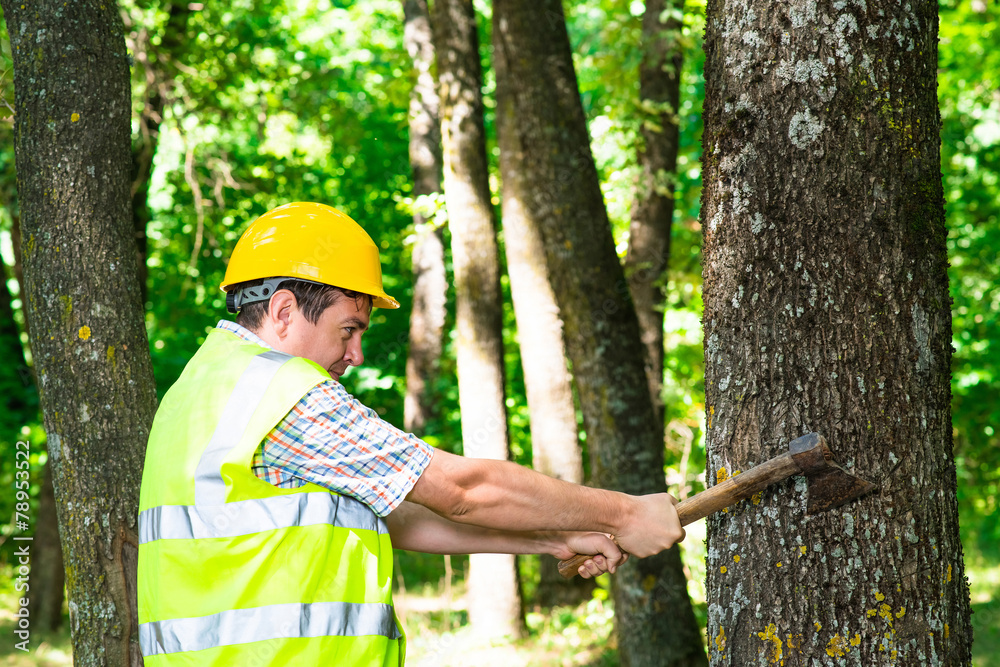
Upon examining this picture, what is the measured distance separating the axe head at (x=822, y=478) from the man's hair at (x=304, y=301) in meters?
1.32

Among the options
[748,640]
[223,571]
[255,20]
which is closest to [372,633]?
[223,571]

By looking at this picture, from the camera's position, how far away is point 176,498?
199 cm

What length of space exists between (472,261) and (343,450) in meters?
5.30

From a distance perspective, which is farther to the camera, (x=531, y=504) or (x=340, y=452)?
(x=531, y=504)

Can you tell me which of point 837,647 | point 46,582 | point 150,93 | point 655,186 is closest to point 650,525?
point 837,647

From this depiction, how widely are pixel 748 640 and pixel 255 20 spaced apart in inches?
490

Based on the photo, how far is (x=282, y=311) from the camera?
223cm

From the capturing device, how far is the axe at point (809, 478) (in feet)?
6.85

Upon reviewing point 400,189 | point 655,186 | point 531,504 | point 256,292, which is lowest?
point 531,504

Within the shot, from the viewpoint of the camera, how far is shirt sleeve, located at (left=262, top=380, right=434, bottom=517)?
1.95 meters

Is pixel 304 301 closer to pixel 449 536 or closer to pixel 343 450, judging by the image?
pixel 343 450

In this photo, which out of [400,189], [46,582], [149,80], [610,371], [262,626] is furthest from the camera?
[400,189]

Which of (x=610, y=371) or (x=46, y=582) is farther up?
(x=610, y=371)

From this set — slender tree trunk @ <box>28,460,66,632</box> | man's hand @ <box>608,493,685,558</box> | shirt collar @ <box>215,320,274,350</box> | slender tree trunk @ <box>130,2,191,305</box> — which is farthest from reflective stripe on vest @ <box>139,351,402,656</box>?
slender tree trunk @ <box>28,460,66,632</box>
